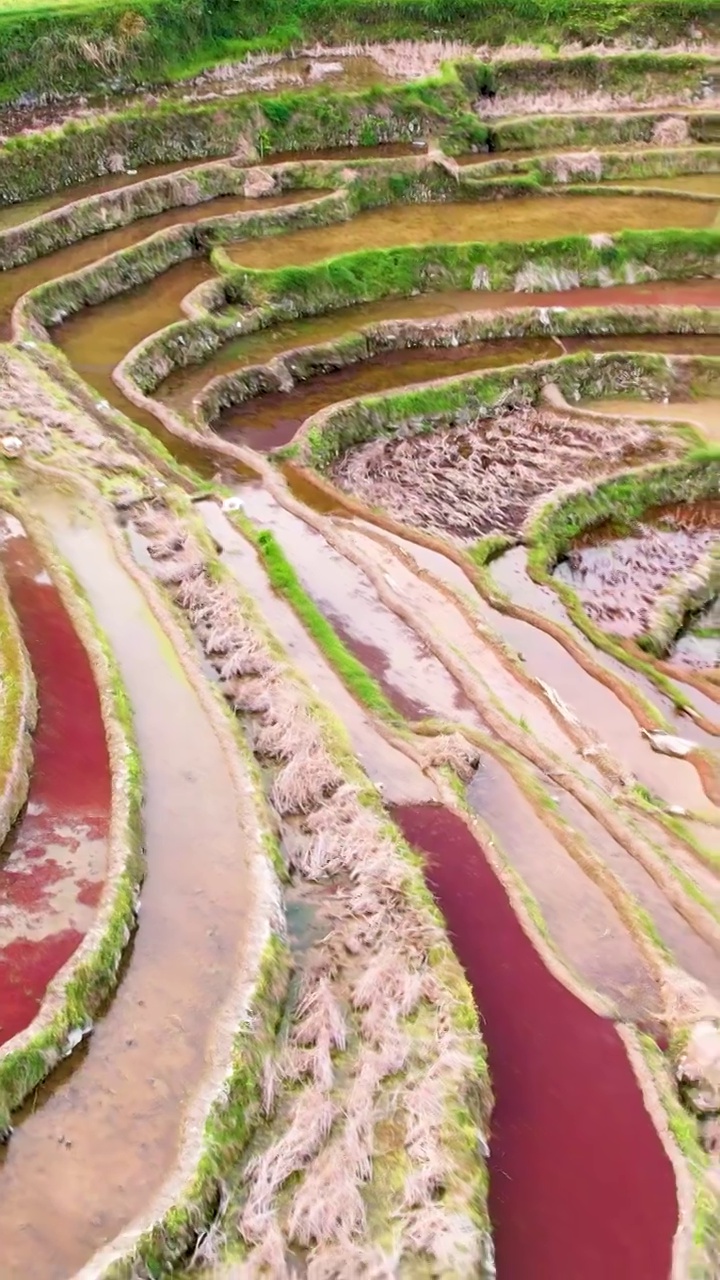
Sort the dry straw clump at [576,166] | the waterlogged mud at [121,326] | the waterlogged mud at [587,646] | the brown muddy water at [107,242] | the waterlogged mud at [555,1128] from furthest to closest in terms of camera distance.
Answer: the dry straw clump at [576,166], the brown muddy water at [107,242], the waterlogged mud at [121,326], the waterlogged mud at [587,646], the waterlogged mud at [555,1128]

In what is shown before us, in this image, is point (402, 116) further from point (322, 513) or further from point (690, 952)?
point (690, 952)

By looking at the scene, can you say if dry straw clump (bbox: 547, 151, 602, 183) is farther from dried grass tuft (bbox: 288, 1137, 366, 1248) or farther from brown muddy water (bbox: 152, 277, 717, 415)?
dried grass tuft (bbox: 288, 1137, 366, 1248)

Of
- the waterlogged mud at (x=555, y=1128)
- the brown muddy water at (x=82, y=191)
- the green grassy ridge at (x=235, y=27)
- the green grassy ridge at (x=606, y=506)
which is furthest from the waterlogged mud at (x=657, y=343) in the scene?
the waterlogged mud at (x=555, y=1128)

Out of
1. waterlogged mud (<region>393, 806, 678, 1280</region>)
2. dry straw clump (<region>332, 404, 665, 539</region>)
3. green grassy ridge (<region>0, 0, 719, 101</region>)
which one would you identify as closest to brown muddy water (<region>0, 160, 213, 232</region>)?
green grassy ridge (<region>0, 0, 719, 101</region>)

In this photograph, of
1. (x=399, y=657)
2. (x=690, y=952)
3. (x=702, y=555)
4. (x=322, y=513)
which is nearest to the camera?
(x=690, y=952)

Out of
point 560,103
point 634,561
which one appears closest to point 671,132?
point 560,103

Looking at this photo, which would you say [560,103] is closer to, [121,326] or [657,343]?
[657,343]

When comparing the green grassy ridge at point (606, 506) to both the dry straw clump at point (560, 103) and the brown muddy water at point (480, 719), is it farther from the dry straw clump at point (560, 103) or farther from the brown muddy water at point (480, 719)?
the dry straw clump at point (560, 103)

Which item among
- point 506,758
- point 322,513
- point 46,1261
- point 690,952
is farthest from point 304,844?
point 322,513
